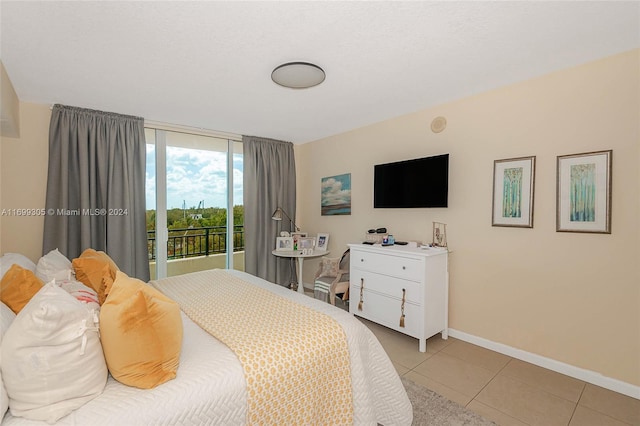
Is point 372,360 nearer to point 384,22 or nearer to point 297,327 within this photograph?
point 297,327

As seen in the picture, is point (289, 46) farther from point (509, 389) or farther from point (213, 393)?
point (509, 389)

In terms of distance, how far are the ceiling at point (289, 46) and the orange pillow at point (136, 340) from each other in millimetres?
1550

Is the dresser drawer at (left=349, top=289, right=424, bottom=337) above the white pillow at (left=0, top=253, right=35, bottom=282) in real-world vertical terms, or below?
below

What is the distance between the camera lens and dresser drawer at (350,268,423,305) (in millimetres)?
2770

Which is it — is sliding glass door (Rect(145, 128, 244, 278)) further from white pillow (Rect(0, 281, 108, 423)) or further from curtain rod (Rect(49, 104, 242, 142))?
white pillow (Rect(0, 281, 108, 423))

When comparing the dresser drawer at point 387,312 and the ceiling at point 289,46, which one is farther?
the dresser drawer at point 387,312

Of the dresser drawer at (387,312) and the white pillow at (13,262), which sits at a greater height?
the white pillow at (13,262)

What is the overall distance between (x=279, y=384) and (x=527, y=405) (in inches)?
70.9

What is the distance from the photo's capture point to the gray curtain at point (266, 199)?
4.33 m

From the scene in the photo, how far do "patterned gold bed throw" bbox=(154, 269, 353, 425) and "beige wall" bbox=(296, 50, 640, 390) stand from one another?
190cm

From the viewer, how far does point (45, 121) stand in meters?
2.99

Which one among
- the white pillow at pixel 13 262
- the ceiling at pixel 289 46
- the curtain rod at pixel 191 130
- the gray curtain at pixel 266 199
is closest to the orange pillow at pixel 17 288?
the white pillow at pixel 13 262

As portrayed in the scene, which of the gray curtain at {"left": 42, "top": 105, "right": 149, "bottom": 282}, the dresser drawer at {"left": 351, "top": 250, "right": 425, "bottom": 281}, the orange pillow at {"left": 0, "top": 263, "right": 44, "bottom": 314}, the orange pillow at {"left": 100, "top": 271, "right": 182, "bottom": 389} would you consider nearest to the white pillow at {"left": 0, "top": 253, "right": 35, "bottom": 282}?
the orange pillow at {"left": 0, "top": 263, "right": 44, "bottom": 314}

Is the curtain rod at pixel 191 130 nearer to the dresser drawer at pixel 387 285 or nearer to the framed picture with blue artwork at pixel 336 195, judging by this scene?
the framed picture with blue artwork at pixel 336 195
